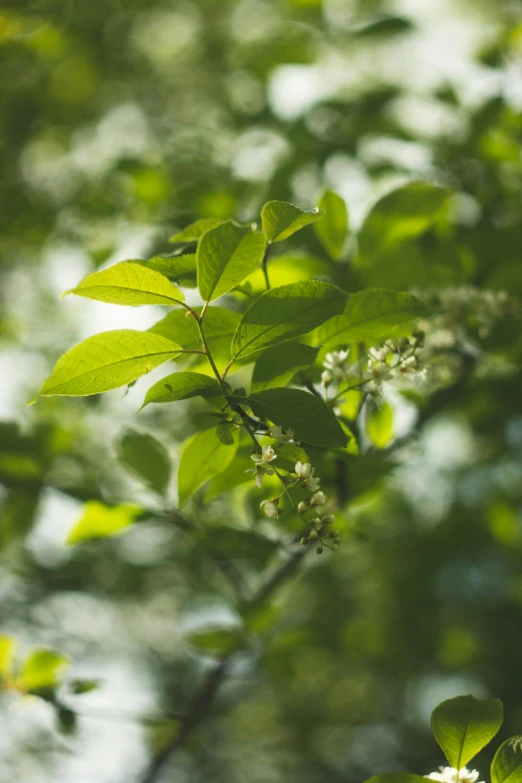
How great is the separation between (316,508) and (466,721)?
17.0 inches

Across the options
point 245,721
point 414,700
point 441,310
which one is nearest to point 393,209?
point 441,310

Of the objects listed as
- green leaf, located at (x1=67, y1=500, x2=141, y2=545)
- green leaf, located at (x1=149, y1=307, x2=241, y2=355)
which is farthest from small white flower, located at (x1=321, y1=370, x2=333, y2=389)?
green leaf, located at (x1=67, y1=500, x2=141, y2=545)

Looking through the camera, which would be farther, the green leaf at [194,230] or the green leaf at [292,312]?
the green leaf at [194,230]

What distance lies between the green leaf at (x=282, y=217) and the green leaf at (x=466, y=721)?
33.2 inches

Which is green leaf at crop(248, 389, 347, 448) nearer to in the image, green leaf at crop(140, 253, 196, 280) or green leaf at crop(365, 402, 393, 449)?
green leaf at crop(140, 253, 196, 280)

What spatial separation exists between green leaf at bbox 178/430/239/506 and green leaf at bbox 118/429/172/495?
655mm

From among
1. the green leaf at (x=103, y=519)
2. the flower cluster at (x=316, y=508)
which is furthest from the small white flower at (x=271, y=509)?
the green leaf at (x=103, y=519)

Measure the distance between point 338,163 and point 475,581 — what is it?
3485mm

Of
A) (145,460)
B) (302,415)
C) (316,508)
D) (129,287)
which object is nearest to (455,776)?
(316,508)

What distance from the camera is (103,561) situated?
452 cm

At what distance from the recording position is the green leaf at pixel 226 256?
3.44 feet

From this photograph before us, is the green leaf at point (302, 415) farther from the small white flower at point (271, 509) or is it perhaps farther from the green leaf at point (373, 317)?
the green leaf at point (373, 317)

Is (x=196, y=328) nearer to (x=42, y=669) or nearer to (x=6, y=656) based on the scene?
(x=42, y=669)

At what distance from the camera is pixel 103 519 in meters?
1.85
